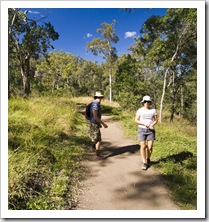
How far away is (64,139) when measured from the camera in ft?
23.2

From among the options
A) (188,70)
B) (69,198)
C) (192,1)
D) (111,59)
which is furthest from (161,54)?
(111,59)

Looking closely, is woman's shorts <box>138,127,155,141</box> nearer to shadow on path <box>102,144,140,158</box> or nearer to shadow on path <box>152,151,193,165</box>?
shadow on path <box>152,151,193,165</box>

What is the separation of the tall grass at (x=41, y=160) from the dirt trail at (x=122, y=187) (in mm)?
305

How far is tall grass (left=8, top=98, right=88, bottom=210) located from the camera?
3742 millimetres

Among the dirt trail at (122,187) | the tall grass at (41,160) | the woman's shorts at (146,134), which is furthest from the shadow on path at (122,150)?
the woman's shorts at (146,134)

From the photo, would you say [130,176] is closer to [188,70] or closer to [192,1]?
[192,1]

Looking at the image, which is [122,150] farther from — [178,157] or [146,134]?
[146,134]

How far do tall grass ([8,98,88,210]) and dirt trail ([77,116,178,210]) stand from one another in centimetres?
31

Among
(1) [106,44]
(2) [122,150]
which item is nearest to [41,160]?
(2) [122,150]

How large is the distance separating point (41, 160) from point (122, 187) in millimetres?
1877

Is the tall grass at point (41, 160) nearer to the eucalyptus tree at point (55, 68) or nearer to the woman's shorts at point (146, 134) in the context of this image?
the woman's shorts at point (146, 134)

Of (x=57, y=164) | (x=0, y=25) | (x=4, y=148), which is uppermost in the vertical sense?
(x=0, y=25)

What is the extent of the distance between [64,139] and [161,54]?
9355mm

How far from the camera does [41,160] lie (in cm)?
501
